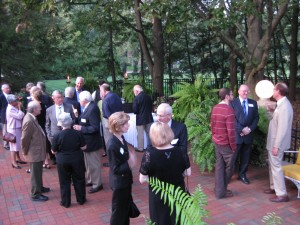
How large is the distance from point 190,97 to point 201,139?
2189 millimetres

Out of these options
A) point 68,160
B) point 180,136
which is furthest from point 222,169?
point 68,160

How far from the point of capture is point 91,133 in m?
5.60

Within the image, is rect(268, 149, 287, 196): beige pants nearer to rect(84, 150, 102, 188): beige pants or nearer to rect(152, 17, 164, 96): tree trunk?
rect(84, 150, 102, 188): beige pants

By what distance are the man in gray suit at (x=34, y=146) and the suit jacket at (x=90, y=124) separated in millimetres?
696

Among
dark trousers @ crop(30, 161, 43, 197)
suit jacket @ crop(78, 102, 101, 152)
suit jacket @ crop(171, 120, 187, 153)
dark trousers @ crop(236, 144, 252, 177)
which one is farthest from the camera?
dark trousers @ crop(236, 144, 252, 177)

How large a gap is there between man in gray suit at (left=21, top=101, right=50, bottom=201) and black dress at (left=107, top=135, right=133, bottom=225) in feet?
6.34

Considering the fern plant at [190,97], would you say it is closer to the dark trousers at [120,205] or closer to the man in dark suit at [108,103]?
the man in dark suit at [108,103]

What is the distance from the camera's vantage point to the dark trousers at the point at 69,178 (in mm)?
5059

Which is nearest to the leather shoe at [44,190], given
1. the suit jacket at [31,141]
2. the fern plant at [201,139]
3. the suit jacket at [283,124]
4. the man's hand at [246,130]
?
the suit jacket at [31,141]

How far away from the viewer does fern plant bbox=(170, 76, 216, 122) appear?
26.2 ft

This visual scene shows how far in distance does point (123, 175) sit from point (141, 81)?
9565 millimetres

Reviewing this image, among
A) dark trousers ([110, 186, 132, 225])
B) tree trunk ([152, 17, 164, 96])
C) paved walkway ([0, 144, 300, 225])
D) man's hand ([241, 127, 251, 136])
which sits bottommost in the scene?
paved walkway ([0, 144, 300, 225])

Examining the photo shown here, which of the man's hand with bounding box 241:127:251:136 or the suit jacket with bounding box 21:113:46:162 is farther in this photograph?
the man's hand with bounding box 241:127:251:136

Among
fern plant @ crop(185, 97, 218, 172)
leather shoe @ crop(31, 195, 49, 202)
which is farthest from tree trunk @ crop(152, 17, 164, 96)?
leather shoe @ crop(31, 195, 49, 202)
